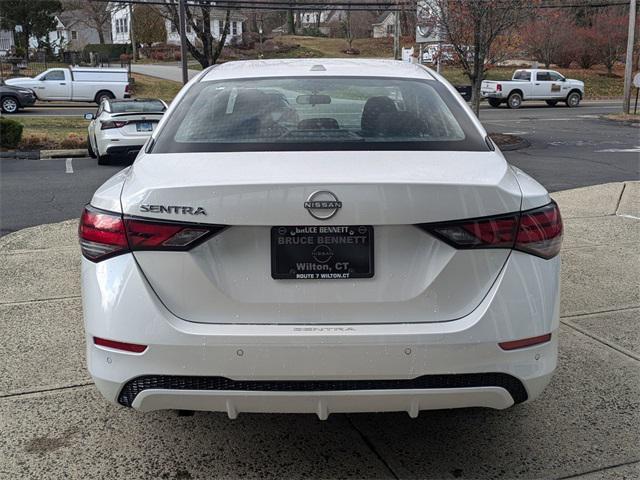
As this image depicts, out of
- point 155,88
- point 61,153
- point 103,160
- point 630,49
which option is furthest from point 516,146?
point 155,88

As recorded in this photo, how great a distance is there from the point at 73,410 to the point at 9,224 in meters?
5.48

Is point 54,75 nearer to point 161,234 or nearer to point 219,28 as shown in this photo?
point 161,234

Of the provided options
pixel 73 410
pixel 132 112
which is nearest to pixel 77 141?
pixel 132 112

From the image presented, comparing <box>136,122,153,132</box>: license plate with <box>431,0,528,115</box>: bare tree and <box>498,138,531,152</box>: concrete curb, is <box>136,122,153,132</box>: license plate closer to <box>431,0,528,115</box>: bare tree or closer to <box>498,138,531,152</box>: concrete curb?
<box>431,0,528,115</box>: bare tree

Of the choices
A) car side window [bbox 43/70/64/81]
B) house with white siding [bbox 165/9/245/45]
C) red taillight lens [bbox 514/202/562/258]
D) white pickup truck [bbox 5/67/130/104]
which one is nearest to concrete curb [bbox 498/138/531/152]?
red taillight lens [bbox 514/202/562/258]

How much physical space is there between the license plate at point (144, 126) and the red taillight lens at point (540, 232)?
1246 centimetres

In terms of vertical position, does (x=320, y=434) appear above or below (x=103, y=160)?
above

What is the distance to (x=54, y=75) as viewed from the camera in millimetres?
30734

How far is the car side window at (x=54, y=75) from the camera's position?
3056 centimetres

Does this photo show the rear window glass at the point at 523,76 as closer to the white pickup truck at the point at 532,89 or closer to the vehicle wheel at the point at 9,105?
the white pickup truck at the point at 532,89

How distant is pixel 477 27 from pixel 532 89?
1727 centimetres

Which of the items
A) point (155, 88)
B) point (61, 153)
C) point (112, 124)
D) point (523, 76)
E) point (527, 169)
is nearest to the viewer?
point (527, 169)

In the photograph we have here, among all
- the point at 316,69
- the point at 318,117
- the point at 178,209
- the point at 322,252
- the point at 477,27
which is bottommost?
the point at 322,252

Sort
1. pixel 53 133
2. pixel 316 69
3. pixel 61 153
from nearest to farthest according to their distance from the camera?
pixel 316 69, pixel 61 153, pixel 53 133
